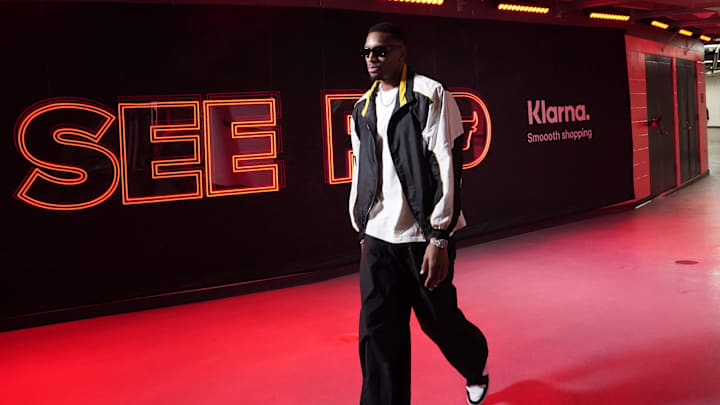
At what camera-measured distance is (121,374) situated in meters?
3.49

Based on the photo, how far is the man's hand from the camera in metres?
2.36

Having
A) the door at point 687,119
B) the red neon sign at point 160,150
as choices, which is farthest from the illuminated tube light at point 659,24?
the red neon sign at point 160,150

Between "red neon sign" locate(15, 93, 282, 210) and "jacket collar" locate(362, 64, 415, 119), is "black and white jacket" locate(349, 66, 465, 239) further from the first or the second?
"red neon sign" locate(15, 93, 282, 210)

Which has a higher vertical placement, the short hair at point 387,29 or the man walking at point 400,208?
the short hair at point 387,29

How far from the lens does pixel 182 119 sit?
4879 millimetres

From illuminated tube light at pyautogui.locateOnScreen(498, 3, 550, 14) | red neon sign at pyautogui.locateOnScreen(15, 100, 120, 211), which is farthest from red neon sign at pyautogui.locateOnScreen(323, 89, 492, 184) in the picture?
illuminated tube light at pyautogui.locateOnScreen(498, 3, 550, 14)

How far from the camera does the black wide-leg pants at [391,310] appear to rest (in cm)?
241

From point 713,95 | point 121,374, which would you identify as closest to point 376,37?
point 121,374

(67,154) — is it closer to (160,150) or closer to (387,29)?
(160,150)

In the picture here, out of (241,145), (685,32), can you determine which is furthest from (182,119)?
(685,32)

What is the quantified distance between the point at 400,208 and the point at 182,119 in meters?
2.92

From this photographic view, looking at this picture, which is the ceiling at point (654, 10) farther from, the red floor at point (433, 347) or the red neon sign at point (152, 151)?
the red neon sign at point (152, 151)

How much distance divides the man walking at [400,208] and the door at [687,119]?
382 inches

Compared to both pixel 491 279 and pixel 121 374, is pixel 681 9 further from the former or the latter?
pixel 121 374
